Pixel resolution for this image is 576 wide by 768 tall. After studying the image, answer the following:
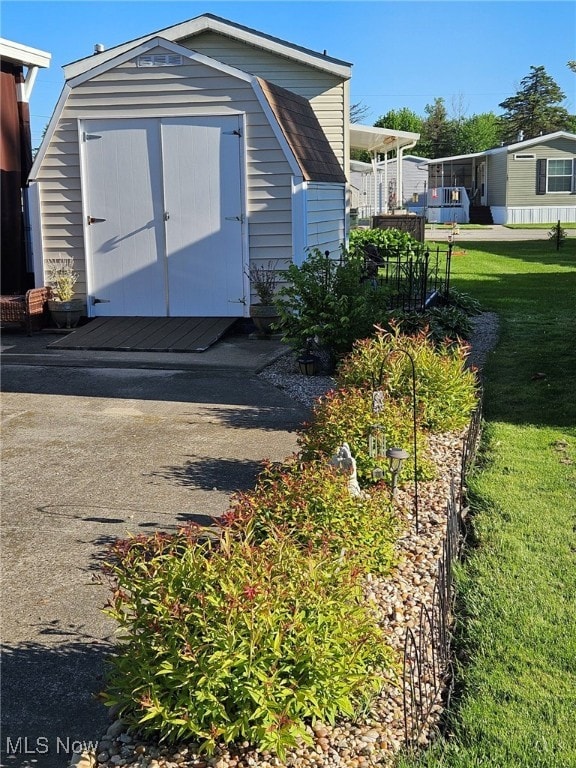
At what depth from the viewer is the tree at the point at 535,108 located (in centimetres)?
7935

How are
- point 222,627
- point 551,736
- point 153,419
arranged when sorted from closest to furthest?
point 222,627 → point 551,736 → point 153,419

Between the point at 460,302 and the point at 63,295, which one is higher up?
the point at 63,295

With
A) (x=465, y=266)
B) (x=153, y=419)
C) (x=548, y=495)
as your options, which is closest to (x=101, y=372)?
(x=153, y=419)

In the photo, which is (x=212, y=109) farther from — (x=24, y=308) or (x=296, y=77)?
(x=296, y=77)

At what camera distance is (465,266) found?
2081cm

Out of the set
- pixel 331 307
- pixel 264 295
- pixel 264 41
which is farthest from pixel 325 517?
pixel 264 41

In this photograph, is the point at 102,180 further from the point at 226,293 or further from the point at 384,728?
the point at 384,728

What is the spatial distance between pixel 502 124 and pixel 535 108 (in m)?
3.47

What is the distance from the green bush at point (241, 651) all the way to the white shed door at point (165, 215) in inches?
332

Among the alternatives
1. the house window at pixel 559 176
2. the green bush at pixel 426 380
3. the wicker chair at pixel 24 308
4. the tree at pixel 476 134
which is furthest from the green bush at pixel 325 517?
the tree at pixel 476 134

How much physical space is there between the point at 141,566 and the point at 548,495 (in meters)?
3.14

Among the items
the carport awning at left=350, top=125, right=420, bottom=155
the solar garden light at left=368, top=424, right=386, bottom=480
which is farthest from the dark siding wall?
the solar garden light at left=368, top=424, right=386, bottom=480

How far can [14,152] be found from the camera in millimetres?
13102

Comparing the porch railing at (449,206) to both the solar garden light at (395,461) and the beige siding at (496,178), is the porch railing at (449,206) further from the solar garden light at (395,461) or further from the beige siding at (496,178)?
the solar garden light at (395,461)
